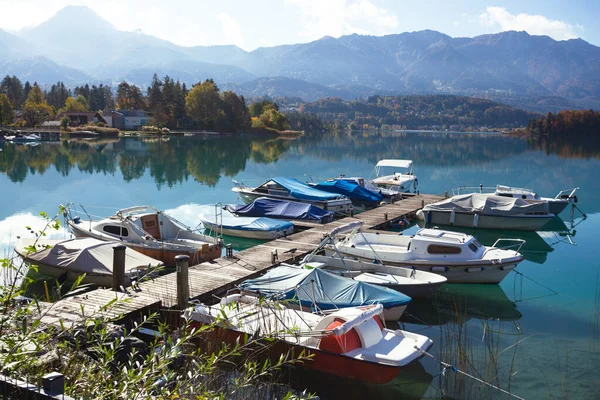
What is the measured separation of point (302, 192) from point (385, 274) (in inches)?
631

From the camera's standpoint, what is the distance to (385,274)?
17953mm

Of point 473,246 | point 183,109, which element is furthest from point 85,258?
point 183,109

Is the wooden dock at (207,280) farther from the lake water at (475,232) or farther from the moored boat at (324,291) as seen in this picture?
the lake water at (475,232)

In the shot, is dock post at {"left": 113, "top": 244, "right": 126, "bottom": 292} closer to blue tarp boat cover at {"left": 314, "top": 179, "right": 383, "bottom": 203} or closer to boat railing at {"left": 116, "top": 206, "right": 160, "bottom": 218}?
boat railing at {"left": 116, "top": 206, "right": 160, "bottom": 218}

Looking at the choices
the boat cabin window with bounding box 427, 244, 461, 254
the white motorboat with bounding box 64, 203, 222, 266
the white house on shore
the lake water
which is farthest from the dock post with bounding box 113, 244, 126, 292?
the white house on shore

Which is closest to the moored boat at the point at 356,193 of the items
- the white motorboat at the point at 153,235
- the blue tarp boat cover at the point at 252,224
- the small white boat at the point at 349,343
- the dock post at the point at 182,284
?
the blue tarp boat cover at the point at 252,224

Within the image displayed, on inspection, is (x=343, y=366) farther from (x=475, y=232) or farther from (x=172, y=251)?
(x=475, y=232)

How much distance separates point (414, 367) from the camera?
13102mm

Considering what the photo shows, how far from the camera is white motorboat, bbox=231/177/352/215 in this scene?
32062 mm

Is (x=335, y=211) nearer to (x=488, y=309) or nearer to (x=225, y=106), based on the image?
(x=488, y=309)

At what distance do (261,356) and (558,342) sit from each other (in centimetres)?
839

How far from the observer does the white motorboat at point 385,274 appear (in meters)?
16.9

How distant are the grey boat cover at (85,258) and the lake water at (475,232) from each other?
458 centimetres

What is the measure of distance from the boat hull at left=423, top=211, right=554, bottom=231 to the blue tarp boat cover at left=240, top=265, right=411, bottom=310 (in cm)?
1652
